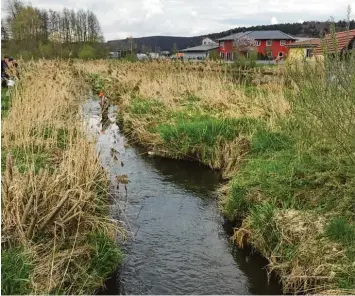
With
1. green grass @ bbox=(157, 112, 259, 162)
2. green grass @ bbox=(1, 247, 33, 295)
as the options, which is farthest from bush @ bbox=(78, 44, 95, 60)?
green grass @ bbox=(1, 247, 33, 295)

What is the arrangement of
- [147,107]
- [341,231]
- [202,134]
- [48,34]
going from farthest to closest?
[48,34] < [147,107] < [202,134] < [341,231]

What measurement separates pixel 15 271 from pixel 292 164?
417 cm

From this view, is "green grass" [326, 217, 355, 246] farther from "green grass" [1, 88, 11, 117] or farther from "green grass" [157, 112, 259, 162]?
"green grass" [1, 88, 11, 117]

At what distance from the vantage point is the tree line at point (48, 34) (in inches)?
1128

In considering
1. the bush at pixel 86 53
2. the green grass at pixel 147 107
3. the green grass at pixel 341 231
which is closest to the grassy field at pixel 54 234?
the green grass at pixel 341 231

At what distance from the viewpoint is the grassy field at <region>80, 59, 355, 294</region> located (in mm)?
4574

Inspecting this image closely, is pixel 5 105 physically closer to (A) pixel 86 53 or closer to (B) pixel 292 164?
(B) pixel 292 164

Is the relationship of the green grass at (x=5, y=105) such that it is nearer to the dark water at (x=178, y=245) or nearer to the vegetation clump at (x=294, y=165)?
the dark water at (x=178, y=245)

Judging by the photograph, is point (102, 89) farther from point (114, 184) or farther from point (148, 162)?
point (114, 184)

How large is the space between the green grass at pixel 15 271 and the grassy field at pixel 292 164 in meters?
2.64

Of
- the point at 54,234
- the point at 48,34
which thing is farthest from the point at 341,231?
the point at 48,34

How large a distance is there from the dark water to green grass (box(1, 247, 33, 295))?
1.02 metres

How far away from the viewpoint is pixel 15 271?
144 inches

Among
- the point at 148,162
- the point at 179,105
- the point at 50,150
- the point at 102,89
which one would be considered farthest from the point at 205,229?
the point at 102,89
